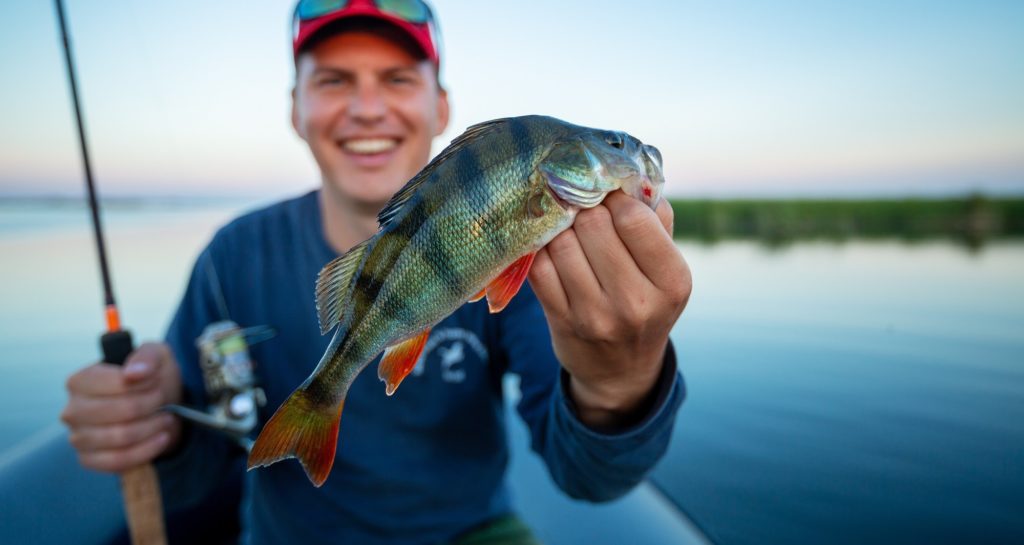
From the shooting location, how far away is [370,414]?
8.48 feet

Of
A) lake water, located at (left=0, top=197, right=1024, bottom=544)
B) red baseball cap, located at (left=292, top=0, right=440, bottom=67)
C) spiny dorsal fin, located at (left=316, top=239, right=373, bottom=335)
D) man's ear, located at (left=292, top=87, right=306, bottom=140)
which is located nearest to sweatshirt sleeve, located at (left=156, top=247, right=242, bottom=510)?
man's ear, located at (left=292, top=87, right=306, bottom=140)

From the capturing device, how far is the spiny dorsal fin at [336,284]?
4.81 feet

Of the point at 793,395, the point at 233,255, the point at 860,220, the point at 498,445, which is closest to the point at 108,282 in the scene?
the point at 233,255

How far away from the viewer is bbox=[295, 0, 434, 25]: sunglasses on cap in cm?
249

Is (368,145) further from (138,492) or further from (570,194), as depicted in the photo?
(138,492)

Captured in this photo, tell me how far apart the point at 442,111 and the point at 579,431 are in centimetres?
203

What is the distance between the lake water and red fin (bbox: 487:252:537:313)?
2.19 meters

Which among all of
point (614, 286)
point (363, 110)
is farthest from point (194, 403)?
point (614, 286)

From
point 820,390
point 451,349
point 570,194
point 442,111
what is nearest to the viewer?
point 570,194

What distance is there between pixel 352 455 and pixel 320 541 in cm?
44

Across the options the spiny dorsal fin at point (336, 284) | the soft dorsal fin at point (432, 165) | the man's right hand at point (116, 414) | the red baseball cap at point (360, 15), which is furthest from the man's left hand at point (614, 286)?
the man's right hand at point (116, 414)

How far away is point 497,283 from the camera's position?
1486mm

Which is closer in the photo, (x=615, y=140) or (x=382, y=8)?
(x=615, y=140)

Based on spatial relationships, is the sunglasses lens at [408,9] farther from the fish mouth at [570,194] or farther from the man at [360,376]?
the fish mouth at [570,194]
